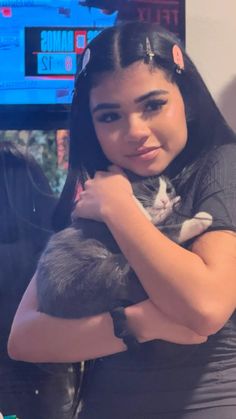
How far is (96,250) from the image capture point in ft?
2.52

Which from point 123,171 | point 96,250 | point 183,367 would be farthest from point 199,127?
point 183,367

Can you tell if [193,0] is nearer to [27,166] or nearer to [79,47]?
[79,47]

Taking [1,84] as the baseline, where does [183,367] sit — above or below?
below

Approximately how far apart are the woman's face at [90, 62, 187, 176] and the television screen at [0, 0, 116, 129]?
Answer: 0.08 metres

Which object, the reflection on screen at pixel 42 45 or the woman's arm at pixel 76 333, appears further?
the reflection on screen at pixel 42 45

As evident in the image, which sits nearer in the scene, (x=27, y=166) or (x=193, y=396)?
(x=193, y=396)

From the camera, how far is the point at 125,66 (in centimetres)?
78

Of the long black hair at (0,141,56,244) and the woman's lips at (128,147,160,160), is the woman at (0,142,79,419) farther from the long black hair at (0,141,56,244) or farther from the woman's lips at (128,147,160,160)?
the woman's lips at (128,147,160,160)

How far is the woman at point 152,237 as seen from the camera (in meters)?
0.74

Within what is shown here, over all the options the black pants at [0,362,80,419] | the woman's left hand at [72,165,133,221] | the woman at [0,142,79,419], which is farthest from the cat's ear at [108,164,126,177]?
the black pants at [0,362,80,419]

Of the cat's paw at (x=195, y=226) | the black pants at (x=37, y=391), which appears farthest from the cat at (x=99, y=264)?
the black pants at (x=37, y=391)

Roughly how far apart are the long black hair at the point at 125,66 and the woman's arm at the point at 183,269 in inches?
4.0

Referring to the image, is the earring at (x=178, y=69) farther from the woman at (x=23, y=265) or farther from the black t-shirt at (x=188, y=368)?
the woman at (x=23, y=265)

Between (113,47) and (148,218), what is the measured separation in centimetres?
24
